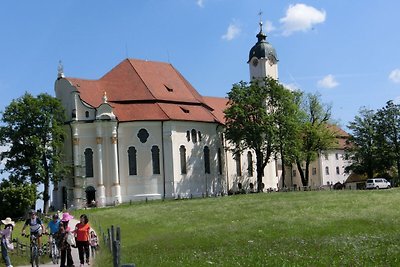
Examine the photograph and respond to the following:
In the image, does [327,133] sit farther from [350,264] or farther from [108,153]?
[350,264]

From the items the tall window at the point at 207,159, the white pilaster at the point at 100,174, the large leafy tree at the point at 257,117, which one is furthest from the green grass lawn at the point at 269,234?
the tall window at the point at 207,159

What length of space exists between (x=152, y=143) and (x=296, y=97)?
79.4 ft

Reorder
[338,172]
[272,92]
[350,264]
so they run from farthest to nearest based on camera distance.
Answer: [338,172] → [272,92] → [350,264]

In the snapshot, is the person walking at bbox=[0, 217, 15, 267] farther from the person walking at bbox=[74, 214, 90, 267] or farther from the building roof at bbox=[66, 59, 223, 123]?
the building roof at bbox=[66, 59, 223, 123]

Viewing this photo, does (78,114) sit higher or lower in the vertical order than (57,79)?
lower

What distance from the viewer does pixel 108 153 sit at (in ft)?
230

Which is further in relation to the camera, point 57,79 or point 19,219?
point 57,79

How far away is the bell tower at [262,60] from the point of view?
91562mm

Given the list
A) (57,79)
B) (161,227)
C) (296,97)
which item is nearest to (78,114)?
(57,79)

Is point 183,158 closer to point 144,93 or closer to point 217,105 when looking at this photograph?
point 144,93

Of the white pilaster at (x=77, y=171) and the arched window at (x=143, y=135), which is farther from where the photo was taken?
the arched window at (x=143, y=135)

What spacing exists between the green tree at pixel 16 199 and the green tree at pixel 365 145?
53847 millimetres

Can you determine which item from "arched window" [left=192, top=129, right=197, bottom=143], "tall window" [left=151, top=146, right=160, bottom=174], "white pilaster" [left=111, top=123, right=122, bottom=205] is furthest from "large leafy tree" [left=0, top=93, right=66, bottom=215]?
"arched window" [left=192, top=129, right=197, bottom=143]

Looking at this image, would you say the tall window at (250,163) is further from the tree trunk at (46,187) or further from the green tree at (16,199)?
the green tree at (16,199)
